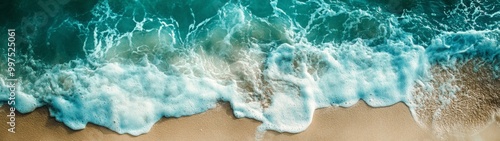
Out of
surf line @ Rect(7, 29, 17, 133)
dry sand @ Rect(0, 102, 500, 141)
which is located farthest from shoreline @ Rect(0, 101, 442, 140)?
surf line @ Rect(7, 29, 17, 133)

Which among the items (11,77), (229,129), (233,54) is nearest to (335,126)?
(229,129)

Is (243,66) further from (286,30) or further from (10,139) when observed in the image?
(10,139)

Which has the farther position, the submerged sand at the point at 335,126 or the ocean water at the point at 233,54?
the ocean water at the point at 233,54

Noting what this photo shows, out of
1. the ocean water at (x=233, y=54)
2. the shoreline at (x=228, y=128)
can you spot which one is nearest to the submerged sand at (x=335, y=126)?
the shoreline at (x=228, y=128)

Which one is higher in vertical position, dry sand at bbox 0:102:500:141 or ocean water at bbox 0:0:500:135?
ocean water at bbox 0:0:500:135

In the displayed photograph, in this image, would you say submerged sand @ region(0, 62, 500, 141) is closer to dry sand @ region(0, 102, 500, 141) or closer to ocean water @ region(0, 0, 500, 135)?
dry sand @ region(0, 102, 500, 141)

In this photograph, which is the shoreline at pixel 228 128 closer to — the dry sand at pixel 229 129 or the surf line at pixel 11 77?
the dry sand at pixel 229 129

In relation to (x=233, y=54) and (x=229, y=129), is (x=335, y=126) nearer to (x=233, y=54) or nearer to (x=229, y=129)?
(x=229, y=129)
